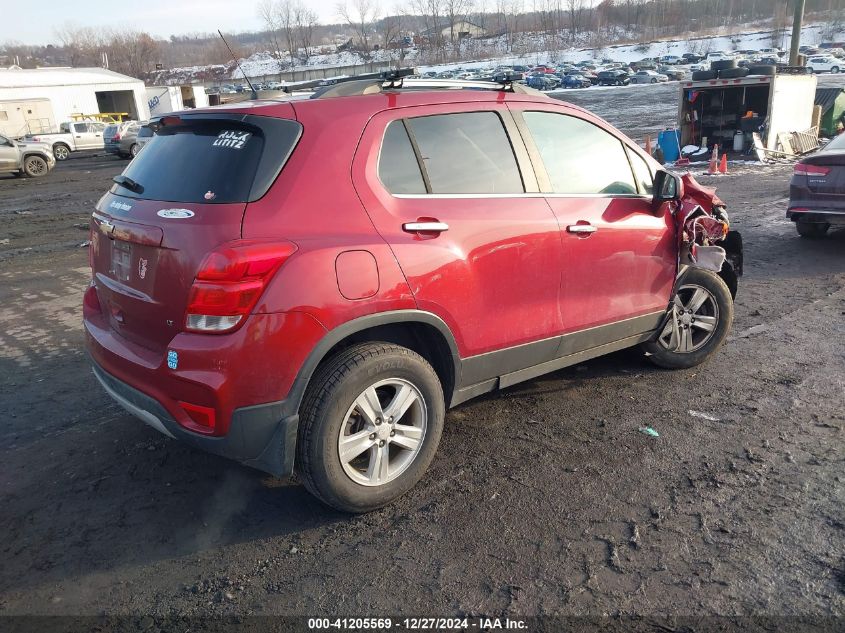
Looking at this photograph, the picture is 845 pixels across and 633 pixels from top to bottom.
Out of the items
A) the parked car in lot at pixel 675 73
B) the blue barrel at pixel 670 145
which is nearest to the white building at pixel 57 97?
the blue barrel at pixel 670 145

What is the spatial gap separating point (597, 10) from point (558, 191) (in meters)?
138

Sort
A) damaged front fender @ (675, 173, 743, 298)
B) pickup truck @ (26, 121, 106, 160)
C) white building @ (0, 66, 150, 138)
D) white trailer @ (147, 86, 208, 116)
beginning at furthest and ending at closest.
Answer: white trailer @ (147, 86, 208, 116) → white building @ (0, 66, 150, 138) → pickup truck @ (26, 121, 106, 160) → damaged front fender @ (675, 173, 743, 298)

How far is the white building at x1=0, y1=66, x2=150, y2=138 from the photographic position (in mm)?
39969

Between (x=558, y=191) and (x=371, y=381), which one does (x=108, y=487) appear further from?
(x=558, y=191)

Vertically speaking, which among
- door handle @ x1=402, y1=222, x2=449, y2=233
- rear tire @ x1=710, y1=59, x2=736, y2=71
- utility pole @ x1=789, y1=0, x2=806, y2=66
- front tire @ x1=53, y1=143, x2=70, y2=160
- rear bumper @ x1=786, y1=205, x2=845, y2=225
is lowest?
front tire @ x1=53, y1=143, x2=70, y2=160

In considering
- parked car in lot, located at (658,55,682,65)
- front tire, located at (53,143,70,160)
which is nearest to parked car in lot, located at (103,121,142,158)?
front tire, located at (53,143,70,160)

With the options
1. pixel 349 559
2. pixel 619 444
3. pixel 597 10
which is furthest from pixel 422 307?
pixel 597 10

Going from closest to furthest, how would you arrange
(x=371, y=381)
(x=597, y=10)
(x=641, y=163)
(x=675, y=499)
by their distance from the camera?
(x=371, y=381) → (x=675, y=499) → (x=641, y=163) → (x=597, y=10)

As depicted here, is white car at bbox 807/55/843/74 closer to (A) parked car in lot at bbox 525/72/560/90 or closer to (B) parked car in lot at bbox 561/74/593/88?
(B) parked car in lot at bbox 561/74/593/88

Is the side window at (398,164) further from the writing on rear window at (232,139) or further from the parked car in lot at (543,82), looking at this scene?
the parked car in lot at (543,82)

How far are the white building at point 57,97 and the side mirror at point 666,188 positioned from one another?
4371 cm

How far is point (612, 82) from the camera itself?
187 feet

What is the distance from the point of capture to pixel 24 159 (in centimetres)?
2156

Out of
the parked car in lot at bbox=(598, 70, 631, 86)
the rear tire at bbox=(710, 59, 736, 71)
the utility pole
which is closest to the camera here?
the rear tire at bbox=(710, 59, 736, 71)
